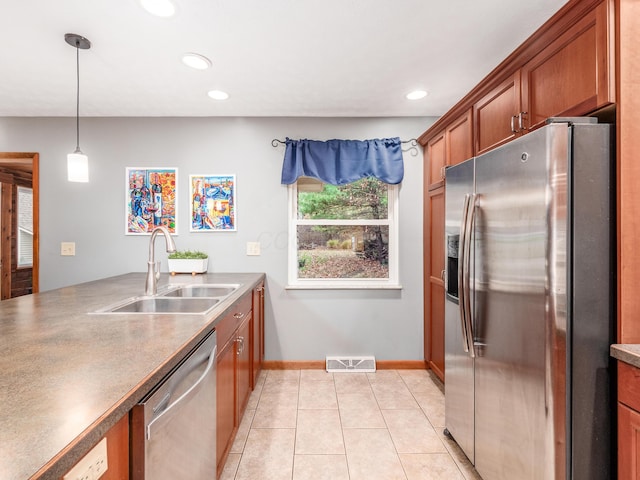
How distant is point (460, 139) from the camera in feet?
7.52

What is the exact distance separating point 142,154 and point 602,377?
3.48 metres

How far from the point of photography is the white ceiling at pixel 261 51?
1551 mm

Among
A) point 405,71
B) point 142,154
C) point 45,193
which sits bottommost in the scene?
point 45,193

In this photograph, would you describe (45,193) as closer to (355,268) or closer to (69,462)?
(355,268)

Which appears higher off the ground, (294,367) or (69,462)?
(69,462)

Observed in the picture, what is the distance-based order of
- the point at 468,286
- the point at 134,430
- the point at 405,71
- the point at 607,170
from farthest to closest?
the point at 405,71 < the point at 468,286 < the point at 607,170 < the point at 134,430

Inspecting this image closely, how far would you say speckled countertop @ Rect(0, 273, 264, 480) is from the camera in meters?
0.56

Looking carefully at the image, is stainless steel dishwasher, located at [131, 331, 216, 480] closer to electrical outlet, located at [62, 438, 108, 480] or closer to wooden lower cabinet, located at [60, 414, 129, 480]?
wooden lower cabinet, located at [60, 414, 129, 480]

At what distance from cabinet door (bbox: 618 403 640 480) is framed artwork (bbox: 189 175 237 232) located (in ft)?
9.06

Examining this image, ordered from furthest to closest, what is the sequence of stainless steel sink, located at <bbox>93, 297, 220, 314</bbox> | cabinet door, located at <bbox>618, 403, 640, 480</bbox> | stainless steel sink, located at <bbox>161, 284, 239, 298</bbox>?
stainless steel sink, located at <bbox>161, 284, 239, 298</bbox>
stainless steel sink, located at <bbox>93, 297, 220, 314</bbox>
cabinet door, located at <bbox>618, 403, 640, 480</bbox>

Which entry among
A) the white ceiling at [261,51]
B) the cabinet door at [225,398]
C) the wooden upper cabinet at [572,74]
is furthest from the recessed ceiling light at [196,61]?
the wooden upper cabinet at [572,74]

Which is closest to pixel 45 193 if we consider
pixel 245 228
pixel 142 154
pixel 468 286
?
pixel 142 154

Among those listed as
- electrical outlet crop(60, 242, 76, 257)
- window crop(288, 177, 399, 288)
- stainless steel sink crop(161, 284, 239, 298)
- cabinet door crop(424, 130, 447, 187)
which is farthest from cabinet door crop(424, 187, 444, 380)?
electrical outlet crop(60, 242, 76, 257)

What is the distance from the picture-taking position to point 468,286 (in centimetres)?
159
